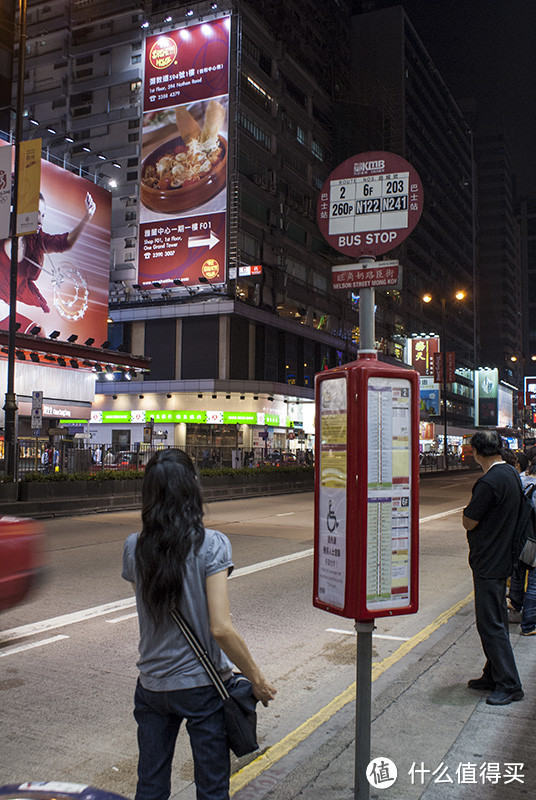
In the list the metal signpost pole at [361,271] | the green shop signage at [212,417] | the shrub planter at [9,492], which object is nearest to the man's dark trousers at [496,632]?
the metal signpost pole at [361,271]

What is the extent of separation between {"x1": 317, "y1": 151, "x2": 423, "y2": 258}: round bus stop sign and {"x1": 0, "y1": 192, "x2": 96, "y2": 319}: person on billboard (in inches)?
1297

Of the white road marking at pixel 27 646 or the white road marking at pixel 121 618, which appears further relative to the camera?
the white road marking at pixel 121 618

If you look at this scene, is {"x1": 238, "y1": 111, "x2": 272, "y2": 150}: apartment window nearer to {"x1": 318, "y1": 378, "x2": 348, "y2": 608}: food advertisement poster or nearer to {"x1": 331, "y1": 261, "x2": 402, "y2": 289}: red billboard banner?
{"x1": 331, "y1": 261, "x2": 402, "y2": 289}: red billboard banner

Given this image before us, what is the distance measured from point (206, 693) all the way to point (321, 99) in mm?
73004

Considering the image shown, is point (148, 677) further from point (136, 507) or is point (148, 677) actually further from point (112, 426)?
point (112, 426)

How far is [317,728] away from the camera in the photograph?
4.36 meters

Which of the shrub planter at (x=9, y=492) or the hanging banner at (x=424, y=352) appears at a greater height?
the hanging banner at (x=424, y=352)

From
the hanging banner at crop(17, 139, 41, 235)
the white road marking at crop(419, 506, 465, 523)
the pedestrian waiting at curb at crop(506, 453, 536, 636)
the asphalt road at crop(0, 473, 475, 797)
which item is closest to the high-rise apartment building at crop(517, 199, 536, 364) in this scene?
the white road marking at crop(419, 506, 465, 523)

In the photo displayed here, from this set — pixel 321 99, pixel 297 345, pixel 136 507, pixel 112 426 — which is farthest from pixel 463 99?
pixel 136 507

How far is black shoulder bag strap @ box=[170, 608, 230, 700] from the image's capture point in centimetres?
244

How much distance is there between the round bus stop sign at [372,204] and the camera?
3.82 metres

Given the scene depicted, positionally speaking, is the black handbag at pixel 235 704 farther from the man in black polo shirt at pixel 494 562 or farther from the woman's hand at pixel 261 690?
the man in black polo shirt at pixel 494 562

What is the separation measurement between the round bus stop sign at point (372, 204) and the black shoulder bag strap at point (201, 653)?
223 centimetres

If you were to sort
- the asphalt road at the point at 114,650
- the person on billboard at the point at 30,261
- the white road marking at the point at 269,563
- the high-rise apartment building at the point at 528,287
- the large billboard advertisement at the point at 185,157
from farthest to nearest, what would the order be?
the high-rise apartment building at the point at 528,287 → the large billboard advertisement at the point at 185,157 → the person on billboard at the point at 30,261 → the white road marking at the point at 269,563 → the asphalt road at the point at 114,650
